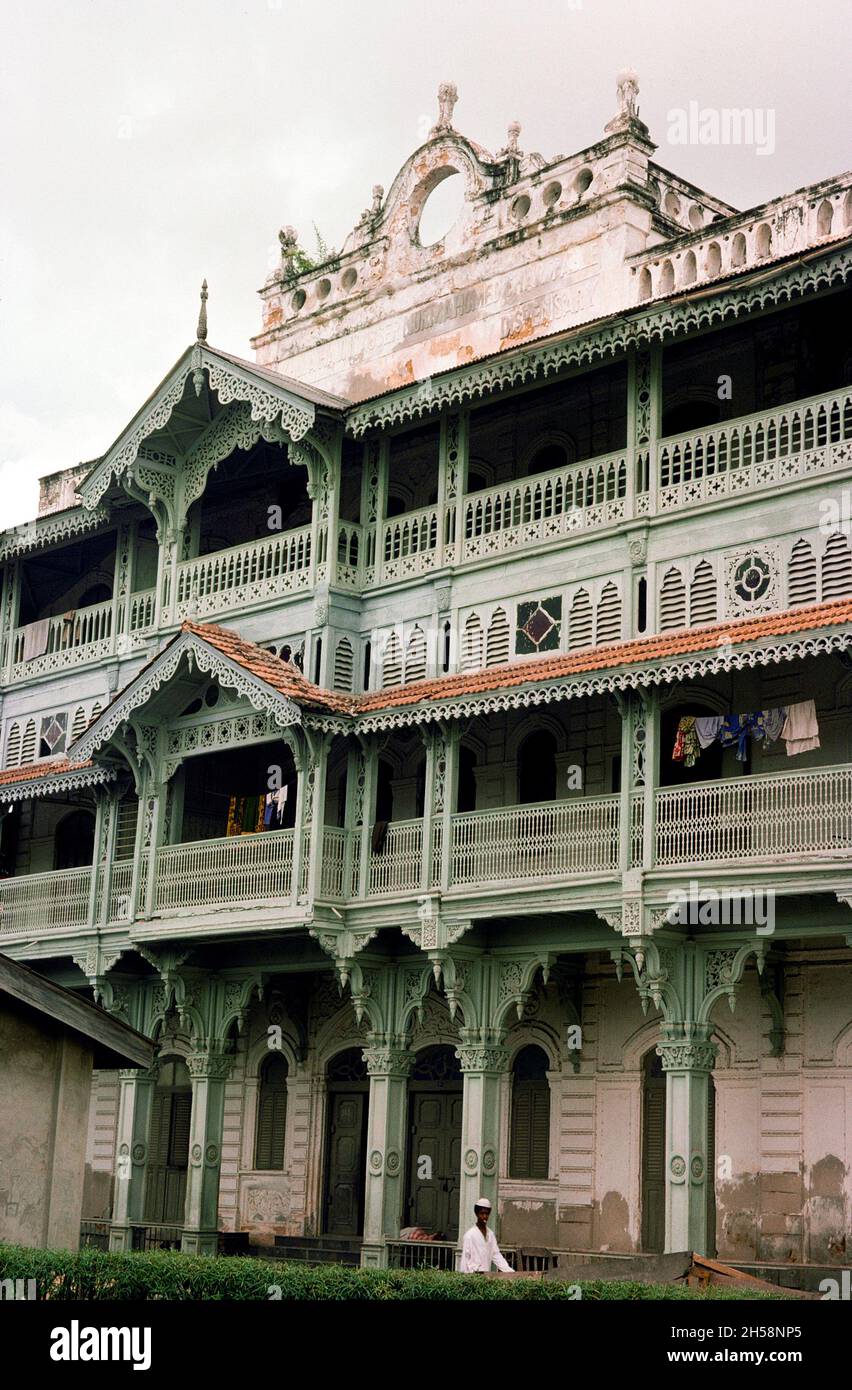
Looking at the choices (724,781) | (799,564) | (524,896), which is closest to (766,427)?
(799,564)

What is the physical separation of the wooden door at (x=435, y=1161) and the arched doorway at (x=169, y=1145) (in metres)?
5.00

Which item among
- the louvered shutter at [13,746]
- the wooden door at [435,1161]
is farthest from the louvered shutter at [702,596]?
the louvered shutter at [13,746]

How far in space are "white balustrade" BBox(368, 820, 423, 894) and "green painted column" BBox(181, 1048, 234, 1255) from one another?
187 inches

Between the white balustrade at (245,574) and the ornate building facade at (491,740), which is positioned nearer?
the ornate building facade at (491,740)

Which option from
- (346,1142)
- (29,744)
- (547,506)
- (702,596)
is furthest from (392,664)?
(29,744)

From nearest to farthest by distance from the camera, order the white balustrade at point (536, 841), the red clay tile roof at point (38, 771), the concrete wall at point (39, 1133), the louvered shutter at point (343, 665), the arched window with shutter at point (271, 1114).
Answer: the concrete wall at point (39, 1133) < the white balustrade at point (536, 841) < the louvered shutter at point (343, 665) < the red clay tile roof at point (38, 771) < the arched window with shutter at point (271, 1114)

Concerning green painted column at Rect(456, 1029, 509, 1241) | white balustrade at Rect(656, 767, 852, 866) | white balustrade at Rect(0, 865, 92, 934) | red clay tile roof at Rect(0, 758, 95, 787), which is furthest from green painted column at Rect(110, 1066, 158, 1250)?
white balustrade at Rect(656, 767, 852, 866)

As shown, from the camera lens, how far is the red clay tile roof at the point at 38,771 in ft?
96.3

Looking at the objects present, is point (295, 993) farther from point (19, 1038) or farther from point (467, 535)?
point (19, 1038)

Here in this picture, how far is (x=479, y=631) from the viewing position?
2516 cm

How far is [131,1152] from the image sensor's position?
91.7ft

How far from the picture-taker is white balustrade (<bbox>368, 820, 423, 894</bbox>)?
2453 centimetres

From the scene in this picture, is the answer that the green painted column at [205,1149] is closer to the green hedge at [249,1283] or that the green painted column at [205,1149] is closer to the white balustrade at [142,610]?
the white balustrade at [142,610]
